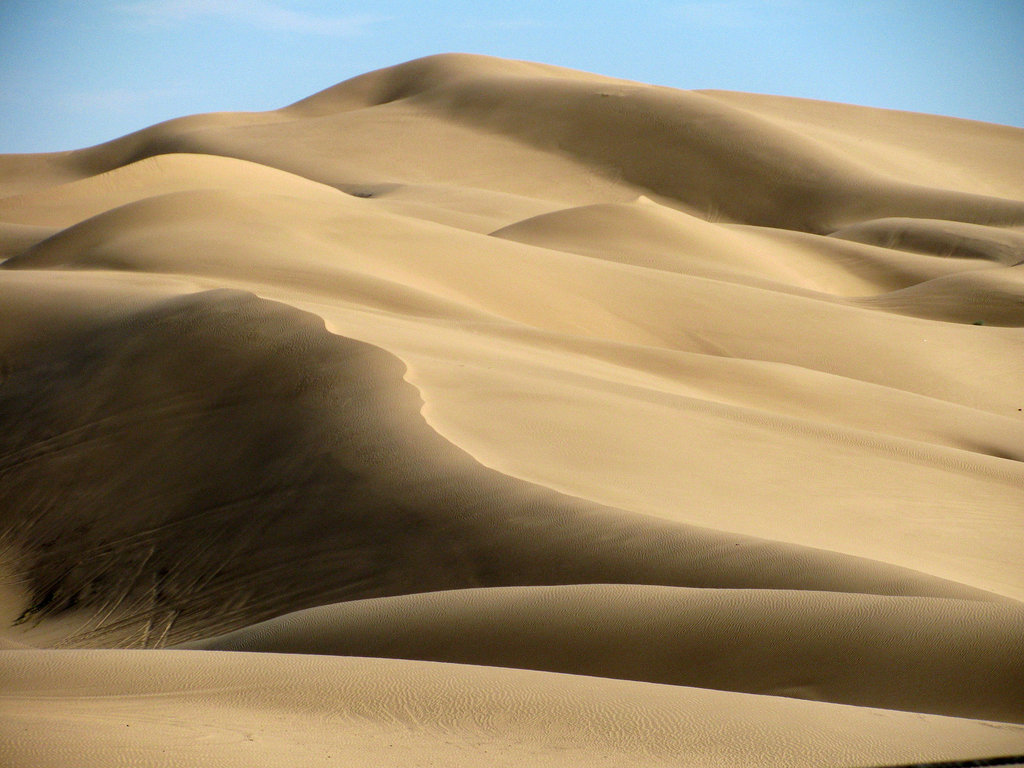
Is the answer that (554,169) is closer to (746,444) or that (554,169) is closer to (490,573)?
(746,444)

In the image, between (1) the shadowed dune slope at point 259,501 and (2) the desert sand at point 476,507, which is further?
(1) the shadowed dune slope at point 259,501

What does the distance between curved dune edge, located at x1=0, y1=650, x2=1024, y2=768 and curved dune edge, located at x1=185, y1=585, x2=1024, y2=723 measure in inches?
18.7

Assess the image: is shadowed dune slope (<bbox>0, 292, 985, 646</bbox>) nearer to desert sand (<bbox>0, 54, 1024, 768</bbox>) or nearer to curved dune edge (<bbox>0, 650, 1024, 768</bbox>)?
desert sand (<bbox>0, 54, 1024, 768</bbox>)

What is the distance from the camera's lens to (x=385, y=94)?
61.1 metres

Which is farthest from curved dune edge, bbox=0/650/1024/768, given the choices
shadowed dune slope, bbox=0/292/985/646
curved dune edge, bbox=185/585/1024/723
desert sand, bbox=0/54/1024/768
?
shadowed dune slope, bbox=0/292/985/646

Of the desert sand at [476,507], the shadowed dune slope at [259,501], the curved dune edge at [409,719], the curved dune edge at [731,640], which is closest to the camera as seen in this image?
the curved dune edge at [409,719]

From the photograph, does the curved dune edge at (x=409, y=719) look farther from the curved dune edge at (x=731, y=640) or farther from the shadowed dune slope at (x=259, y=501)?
the shadowed dune slope at (x=259, y=501)

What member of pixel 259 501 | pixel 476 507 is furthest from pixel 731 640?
pixel 259 501

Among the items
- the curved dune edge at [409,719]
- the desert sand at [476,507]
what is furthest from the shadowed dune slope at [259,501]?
the curved dune edge at [409,719]

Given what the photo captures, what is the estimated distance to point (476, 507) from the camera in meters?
6.68

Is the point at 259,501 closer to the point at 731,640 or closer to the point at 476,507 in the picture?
the point at 476,507

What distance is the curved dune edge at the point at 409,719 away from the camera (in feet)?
9.94

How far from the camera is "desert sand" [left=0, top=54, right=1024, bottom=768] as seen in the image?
354cm

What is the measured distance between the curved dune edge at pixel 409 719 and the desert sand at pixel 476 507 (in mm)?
17
